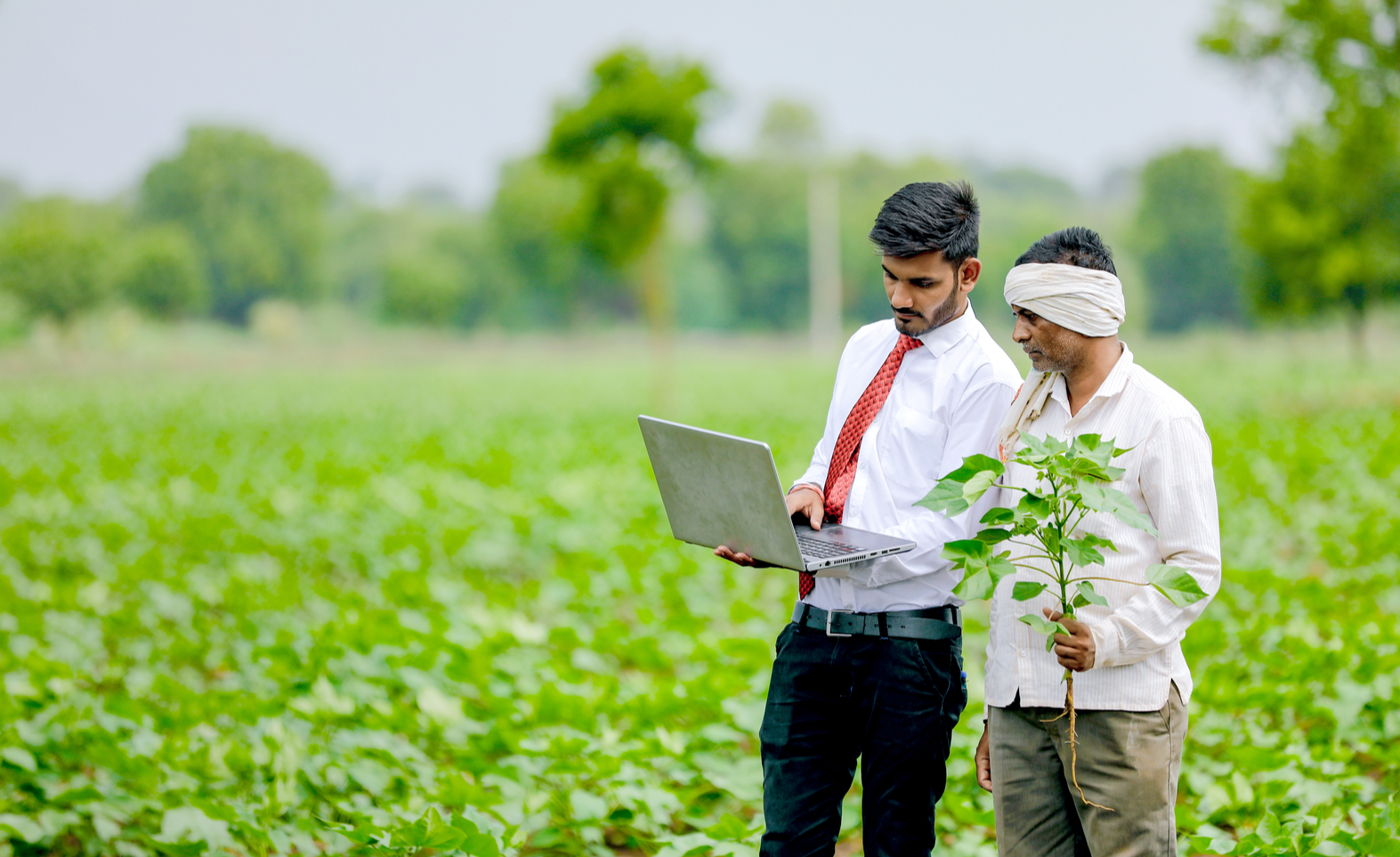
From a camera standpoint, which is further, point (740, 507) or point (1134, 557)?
point (740, 507)

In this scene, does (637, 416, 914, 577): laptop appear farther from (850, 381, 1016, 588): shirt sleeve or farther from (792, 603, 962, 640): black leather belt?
(792, 603, 962, 640): black leather belt

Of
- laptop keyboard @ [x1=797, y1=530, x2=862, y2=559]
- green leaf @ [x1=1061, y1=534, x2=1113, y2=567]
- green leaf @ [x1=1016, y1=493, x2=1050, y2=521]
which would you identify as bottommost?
laptop keyboard @ [x1=797, y1=530, x2=862, y2=559]

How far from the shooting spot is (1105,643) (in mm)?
1995

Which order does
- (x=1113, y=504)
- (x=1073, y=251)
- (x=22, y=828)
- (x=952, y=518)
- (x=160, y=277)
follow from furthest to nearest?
(x=160, y=277), (x=22, y=828), (x=952, y=518), (x=1073, y=251), (x=1113, y=504)

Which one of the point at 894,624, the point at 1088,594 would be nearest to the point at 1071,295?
the point at 1088,594

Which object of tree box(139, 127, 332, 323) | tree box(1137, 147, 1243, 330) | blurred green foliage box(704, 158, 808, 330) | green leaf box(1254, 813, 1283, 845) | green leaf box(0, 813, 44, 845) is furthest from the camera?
blurred green foliage box(704, 158, 808, 330)

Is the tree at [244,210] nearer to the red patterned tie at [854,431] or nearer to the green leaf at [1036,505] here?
the red patterned tie at [854,431]

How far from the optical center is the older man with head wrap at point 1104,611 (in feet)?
6.65

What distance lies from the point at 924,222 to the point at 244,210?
6746cm

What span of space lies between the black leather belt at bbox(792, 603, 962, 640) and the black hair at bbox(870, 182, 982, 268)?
29.5 inches

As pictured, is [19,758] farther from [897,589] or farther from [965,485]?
[965,485]

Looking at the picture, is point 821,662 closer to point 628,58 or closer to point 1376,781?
point 1376,781

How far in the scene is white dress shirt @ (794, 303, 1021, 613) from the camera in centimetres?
232

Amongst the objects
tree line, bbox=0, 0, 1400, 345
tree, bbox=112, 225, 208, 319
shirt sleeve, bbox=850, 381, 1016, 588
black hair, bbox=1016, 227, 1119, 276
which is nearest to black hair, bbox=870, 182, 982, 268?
black hair, bbox=1016, 227, 1119, 276
